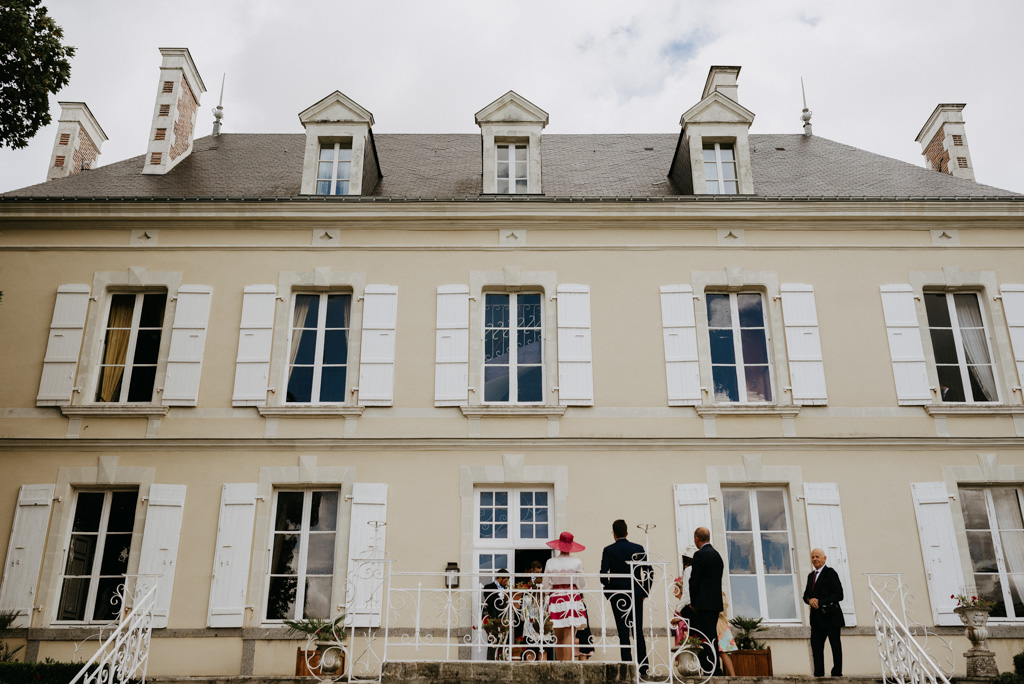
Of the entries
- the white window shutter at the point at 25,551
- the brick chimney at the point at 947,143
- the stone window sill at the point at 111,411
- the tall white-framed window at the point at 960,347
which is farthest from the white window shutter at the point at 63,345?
the brick chimney at the point at 947,143

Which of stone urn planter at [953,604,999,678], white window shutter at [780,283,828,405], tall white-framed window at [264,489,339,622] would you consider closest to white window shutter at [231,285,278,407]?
tall white-framed window at [264,489,339,622]

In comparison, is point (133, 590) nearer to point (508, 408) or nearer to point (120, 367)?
point (120, 367)

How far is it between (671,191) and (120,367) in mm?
8404

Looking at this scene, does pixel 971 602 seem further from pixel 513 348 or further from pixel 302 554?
pixel 302 554

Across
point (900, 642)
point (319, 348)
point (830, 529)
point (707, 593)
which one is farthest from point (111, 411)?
point (900, 642)

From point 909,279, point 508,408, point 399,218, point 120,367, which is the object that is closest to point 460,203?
point 399,218

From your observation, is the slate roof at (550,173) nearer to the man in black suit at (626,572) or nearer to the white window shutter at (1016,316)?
the white window shutter at (1016,316)

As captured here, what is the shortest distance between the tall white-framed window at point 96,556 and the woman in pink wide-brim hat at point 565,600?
5.39m

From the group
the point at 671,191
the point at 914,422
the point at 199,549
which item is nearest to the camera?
the point at 199,549

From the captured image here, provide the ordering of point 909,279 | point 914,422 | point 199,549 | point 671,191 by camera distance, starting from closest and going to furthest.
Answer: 1. point 199,549
2. point 914,422
3. point 909,279
4. point 671,191

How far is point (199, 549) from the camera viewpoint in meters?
10.5

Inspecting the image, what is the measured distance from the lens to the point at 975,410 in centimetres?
1116

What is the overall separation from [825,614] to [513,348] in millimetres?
5053

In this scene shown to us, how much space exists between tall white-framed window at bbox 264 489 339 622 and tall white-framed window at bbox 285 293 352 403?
1.33 m
